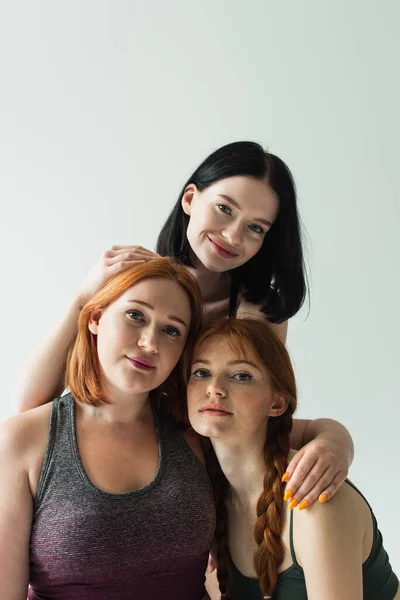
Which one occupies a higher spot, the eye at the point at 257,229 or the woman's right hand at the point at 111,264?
the eye at the point at 257,229

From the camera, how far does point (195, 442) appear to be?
93.9 inches

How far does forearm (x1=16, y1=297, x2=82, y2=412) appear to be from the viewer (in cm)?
238

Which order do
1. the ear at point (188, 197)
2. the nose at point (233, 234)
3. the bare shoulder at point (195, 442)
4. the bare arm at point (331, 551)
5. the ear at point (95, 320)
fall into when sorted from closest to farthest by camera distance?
the bare arm at point (331, 551)
the ear at point (95, 320)
the bare shoulder at point (195, 442)
the nose at point (233, 234)
the ear at point (188, 197)

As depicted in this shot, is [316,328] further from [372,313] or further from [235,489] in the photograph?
[235,489]

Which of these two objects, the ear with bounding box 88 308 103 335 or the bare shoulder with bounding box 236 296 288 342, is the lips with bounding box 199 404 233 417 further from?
the bare shoulder with bounding box 236 296 288 342

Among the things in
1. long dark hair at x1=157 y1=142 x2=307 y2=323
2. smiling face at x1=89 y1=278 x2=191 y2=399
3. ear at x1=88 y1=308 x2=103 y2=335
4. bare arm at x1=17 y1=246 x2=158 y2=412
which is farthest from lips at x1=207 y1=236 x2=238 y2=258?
ear at x1=88 y1=308 x2=103 y2=335

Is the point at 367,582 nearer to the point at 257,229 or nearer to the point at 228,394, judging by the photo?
the point at 228,394

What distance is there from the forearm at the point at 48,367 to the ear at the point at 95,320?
0.45 feet

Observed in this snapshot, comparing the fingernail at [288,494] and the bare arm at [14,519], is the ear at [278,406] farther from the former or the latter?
the bare arm at [14,519]

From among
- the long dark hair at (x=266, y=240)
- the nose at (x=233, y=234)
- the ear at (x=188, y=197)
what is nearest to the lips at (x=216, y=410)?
the nose at (x=233, y=234)

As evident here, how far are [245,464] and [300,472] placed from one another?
0.16 m

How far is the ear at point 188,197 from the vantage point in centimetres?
284

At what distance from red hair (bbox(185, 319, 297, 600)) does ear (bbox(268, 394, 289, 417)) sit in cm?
1

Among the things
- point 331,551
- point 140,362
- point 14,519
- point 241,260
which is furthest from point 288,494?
point 241,260
